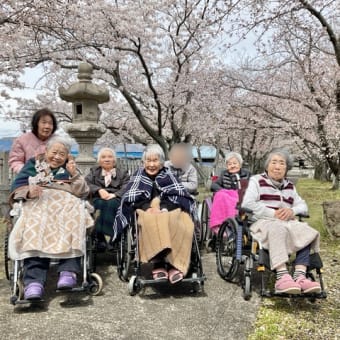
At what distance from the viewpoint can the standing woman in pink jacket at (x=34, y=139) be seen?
3621 mm

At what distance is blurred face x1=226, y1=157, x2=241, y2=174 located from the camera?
4590 mm

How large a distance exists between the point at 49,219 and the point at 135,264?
771mm

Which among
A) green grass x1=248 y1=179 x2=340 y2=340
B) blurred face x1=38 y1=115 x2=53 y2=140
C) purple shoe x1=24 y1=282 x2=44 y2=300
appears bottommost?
green grass x1=248 y1=179 x2=340 y2=340

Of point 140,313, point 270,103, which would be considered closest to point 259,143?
point 270,103

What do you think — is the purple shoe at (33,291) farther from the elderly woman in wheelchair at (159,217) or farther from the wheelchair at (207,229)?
the wheelchair at (207,229)

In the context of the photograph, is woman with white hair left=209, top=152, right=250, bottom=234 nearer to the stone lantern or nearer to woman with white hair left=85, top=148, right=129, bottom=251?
woman with white hair left=85, top=148, right=129, bottom=251

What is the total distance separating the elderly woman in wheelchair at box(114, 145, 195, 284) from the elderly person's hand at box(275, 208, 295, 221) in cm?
71

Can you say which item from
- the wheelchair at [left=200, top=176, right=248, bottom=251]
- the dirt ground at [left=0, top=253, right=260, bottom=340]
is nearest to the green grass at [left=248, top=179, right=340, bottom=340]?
the dirt ground at [left=0, top=253, right=260, bottom=340]

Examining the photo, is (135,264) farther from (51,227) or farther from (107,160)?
(107,160)

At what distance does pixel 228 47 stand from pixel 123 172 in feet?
10.7

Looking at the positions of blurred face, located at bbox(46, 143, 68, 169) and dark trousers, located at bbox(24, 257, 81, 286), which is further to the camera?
blurred face, located at bbox(46, 143, 68, 169)

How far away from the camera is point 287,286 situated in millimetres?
2670

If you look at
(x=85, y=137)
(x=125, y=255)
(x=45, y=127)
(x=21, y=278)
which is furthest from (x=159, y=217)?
(x=85, y=137)

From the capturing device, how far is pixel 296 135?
43.2 feet
